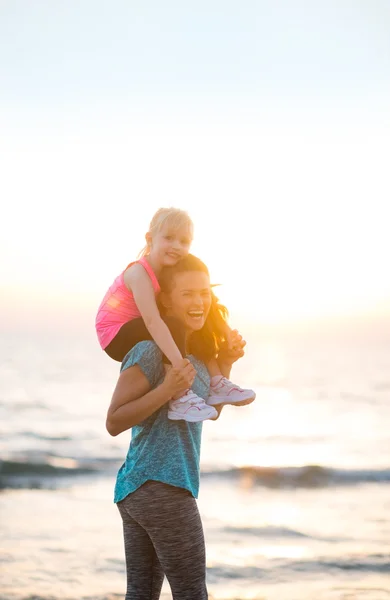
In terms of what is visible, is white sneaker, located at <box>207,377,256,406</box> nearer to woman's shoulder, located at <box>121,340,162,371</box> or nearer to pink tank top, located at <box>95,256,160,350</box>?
woman's shoulder, located at <box>121,340,162,371</box>

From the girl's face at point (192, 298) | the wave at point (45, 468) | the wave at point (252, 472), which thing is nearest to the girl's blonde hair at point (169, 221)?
the girl's face at point (192, 298)

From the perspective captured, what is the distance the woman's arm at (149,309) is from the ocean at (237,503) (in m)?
3.86

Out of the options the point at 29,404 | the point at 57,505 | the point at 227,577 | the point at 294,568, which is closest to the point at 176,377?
the point at 227,577

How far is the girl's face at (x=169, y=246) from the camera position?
10.8 feet

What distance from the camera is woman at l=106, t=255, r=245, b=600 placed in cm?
258

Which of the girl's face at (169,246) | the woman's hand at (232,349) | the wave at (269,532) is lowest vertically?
the wave at (269,532)

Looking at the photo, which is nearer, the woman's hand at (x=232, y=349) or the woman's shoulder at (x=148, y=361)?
the woman's shoulder at (x=148, y=361)

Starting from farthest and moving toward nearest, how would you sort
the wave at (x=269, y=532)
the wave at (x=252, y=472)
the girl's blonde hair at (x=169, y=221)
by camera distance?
the wave at (x=252, y=472)
the wave at (x=269, y=532)
the girl's blonde hair at (x=169, y=221)

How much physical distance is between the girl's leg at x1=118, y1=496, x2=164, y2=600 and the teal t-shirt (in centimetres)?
17

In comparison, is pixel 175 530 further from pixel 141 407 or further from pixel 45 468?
pixel 45 468

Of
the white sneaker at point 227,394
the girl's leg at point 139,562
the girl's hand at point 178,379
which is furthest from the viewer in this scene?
the white sneaker at point 227,394

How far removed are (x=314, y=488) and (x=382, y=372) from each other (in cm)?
3671

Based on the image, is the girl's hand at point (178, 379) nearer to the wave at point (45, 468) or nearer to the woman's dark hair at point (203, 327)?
the woman's dark hair at point (203, 327)

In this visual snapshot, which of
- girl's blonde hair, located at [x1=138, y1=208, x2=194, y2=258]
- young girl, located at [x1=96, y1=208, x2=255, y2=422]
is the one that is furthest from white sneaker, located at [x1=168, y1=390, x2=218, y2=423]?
girl's blonde hair, located at [x1=138, y1=208, x2=194, y2=258]
